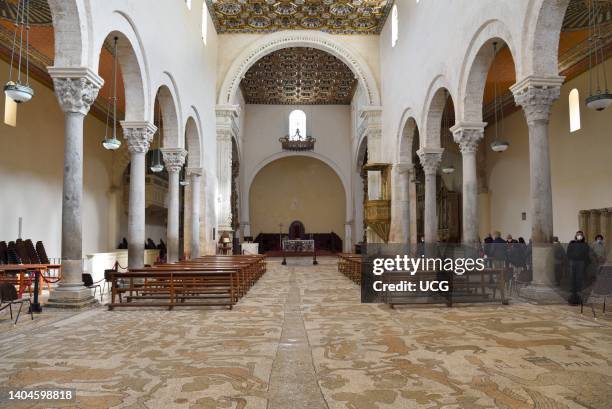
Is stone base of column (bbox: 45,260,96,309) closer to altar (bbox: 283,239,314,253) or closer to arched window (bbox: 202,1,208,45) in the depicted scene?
arched window (bbox: 202,1,208,45)

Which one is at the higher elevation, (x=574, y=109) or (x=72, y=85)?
(x=574, y=109)

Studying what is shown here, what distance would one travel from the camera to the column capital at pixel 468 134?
12453 mm

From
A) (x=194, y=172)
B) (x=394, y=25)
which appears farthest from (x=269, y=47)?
(x=194, y=172)

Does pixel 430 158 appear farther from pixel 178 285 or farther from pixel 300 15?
pixel 178 285

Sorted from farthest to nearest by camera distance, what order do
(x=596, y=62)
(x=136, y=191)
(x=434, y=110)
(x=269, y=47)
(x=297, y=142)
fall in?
(x=297, y=142) < (x=269, y=47) < (x=434, y=110) < (x=596, y=62) < (x=136, y=191)

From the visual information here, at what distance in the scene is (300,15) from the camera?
2142 centimetres

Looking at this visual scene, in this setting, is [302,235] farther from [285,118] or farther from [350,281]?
[350,281]

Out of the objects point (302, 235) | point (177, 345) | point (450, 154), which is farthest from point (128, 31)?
point (302, 235)

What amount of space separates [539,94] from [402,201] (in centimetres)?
1007

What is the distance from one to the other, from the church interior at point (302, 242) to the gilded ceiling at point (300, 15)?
0.33ft

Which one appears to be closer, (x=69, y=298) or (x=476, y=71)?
(x=69, y=298)

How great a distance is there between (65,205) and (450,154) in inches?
785

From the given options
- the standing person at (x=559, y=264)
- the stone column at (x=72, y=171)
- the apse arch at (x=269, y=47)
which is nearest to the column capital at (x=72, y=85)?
the stone column at (x=72, y=171)

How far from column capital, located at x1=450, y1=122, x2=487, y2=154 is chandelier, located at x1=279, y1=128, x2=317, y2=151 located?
17199mm
